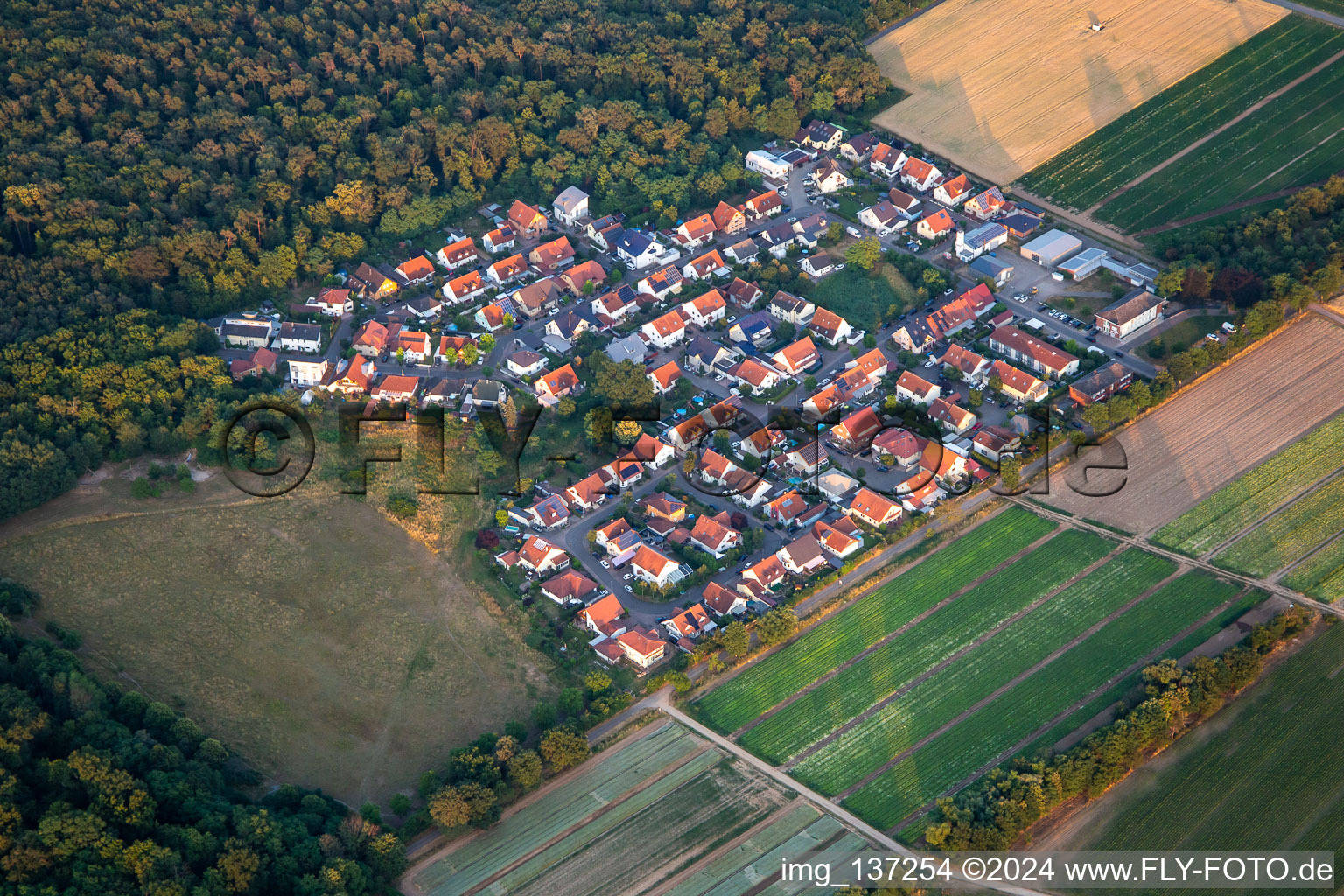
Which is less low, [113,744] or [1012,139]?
[1012,139]

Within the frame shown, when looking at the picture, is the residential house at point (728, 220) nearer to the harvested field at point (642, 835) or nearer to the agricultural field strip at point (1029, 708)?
the agricultural field strip at point (1029, 708)

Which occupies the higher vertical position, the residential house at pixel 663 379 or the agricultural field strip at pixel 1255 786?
the residential house at pixel 663 379

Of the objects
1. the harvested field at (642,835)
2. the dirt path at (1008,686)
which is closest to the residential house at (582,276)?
the harvested field at (642,835)

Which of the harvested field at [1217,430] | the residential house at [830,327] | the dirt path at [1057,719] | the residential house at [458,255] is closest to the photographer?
the dirt path at [1057,719]

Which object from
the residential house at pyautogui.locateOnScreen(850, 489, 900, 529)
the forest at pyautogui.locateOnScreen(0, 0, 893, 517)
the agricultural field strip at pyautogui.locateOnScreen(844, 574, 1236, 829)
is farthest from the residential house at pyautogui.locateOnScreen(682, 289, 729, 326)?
the agricultural field strip at pyautogui.locateOnScreen(844, 574, 1236, 829)

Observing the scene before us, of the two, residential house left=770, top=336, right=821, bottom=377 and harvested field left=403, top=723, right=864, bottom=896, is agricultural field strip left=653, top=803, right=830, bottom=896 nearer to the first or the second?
harvested field left=403, top=723, right=864, bottom=896

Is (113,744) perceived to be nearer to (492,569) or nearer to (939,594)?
(492,569)

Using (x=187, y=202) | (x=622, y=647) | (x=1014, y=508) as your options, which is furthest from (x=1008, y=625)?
(x=187, y=202)
